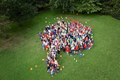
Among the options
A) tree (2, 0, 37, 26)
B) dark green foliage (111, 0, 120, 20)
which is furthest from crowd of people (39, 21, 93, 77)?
dark green foliage (111, 0, 120, 20)

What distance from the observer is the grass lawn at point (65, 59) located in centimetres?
931

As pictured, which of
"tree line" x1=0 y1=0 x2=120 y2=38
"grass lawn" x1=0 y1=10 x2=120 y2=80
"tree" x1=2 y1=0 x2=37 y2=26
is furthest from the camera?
"tree line" x1=0 y1=0 x2=120 y2=38

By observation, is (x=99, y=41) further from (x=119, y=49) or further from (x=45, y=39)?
(x=45, y=39)

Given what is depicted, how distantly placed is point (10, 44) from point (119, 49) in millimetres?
15245

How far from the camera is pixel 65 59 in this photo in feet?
35.5

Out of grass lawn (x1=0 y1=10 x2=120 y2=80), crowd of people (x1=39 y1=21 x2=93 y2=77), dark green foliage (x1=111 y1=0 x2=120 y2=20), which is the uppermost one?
dark green foliage (x1=111 y1=0 x2=120 y2=20)

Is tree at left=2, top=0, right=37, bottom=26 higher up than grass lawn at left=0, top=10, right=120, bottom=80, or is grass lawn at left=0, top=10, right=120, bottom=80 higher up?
tree at left=2, top=0, right=37, bottom=26

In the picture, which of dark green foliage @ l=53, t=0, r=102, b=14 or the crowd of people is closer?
the crowd of people

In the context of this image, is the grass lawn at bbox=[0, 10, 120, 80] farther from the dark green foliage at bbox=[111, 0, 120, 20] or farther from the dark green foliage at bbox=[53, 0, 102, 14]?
the dark green foliage at bbox=[53, 0, 102, 14]

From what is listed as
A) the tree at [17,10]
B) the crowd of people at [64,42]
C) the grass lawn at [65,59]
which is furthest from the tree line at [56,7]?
the crowd of people at [64,42]

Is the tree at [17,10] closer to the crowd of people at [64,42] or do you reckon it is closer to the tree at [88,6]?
the crowd of people at [64,42]

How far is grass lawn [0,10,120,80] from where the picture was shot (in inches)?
367

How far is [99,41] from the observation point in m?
13.1

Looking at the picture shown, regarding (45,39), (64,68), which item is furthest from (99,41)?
(45,39)
